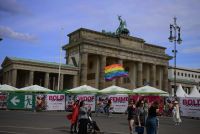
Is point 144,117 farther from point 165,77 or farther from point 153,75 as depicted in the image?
point 165,77

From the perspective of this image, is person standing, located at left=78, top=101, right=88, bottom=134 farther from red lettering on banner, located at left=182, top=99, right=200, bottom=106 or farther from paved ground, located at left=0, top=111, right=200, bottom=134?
red lettering on banner, located at left=182, top=99, right=200, bottom=106

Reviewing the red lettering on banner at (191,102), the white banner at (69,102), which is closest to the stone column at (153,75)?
the white banner at (69,102)

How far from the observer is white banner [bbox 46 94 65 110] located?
122 feet

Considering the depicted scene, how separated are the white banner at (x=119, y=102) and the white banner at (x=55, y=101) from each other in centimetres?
639

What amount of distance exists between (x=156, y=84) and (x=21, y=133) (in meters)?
73.2

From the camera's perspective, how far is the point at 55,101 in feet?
124

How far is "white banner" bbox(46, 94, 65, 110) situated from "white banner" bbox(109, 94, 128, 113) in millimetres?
6385

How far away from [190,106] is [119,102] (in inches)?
333

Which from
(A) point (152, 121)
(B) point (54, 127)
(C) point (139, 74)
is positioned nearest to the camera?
(A) point (152, 121)

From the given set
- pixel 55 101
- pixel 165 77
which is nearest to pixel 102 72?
pixel 165 77

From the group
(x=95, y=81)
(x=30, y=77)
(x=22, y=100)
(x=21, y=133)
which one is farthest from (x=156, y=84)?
(x=21, y=133)

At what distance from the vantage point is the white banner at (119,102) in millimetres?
35938

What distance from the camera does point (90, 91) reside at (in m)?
40.4

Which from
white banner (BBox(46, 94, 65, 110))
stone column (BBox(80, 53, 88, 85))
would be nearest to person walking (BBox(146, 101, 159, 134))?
white banner (BBox(46, 94, 65, 110))
